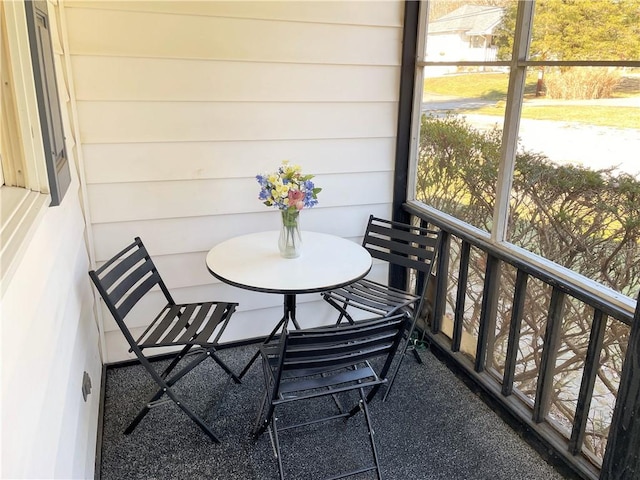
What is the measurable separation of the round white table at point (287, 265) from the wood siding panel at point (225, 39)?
100 cm

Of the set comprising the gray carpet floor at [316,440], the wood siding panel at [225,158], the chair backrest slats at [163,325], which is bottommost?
the gray carpet floor at [316,440]

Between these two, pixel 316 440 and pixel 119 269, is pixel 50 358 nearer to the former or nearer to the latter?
pixel 119 269

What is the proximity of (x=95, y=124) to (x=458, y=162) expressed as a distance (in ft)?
6.29

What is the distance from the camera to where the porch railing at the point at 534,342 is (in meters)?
1.62

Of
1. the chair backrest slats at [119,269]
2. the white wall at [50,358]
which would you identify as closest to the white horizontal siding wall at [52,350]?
the white wall at [50,358]

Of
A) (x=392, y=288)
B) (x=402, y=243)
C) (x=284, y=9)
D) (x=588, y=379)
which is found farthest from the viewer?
(x=402, y=243)

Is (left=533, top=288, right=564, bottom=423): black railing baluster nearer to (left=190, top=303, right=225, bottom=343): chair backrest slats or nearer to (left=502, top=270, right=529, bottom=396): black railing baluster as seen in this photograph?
(left=502, top=270, right=529, bottom=396): black railing baluster

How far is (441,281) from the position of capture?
2982 mm

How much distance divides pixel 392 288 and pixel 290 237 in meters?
0.82

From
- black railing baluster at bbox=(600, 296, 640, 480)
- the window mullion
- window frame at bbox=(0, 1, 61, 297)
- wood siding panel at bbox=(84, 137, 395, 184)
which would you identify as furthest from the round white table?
black railing baluster at bbox=(600, 296, 640, 480)

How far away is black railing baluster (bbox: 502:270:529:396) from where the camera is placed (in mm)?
2273

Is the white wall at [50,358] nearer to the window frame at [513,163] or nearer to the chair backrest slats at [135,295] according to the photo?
the chair backrest slats at [135,295]

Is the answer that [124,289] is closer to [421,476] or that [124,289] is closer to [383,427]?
[383,427]

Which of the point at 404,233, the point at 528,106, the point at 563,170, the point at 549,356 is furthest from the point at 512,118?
the point at 549,356
